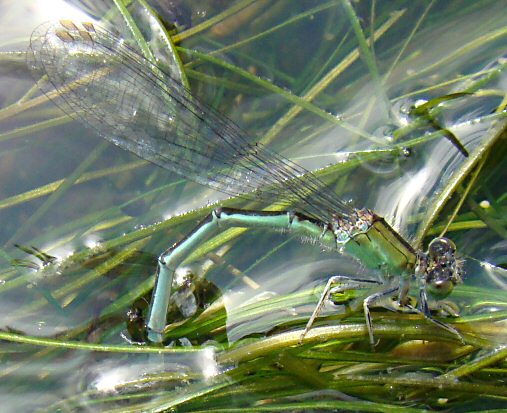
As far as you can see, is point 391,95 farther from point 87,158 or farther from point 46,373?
point 46,373

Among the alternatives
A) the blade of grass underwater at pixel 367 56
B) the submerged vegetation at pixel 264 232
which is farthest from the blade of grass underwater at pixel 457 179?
the blade of grass underwater at pixel 367 56

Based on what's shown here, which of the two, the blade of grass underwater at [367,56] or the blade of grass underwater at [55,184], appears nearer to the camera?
the blade of grass underwater at [55,184]

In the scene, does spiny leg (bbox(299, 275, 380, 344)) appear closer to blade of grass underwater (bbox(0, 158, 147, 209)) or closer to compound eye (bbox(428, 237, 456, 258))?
compound eye (bbox(428, 237, 456, 258))

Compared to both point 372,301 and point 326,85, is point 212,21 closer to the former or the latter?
point 326,85

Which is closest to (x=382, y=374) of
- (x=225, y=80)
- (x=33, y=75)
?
(x=225, y=80)

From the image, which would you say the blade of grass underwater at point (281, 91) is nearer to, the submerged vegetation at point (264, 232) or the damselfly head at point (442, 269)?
the submerged vegetation at point (264, 232)

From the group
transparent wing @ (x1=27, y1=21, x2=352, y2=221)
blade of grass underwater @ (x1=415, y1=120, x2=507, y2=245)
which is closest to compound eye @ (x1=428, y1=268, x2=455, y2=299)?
blade of grass underwater @ (x1=415, y1=120, x2=507, y2=245)

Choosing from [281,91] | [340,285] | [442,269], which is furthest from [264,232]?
[442,269]
